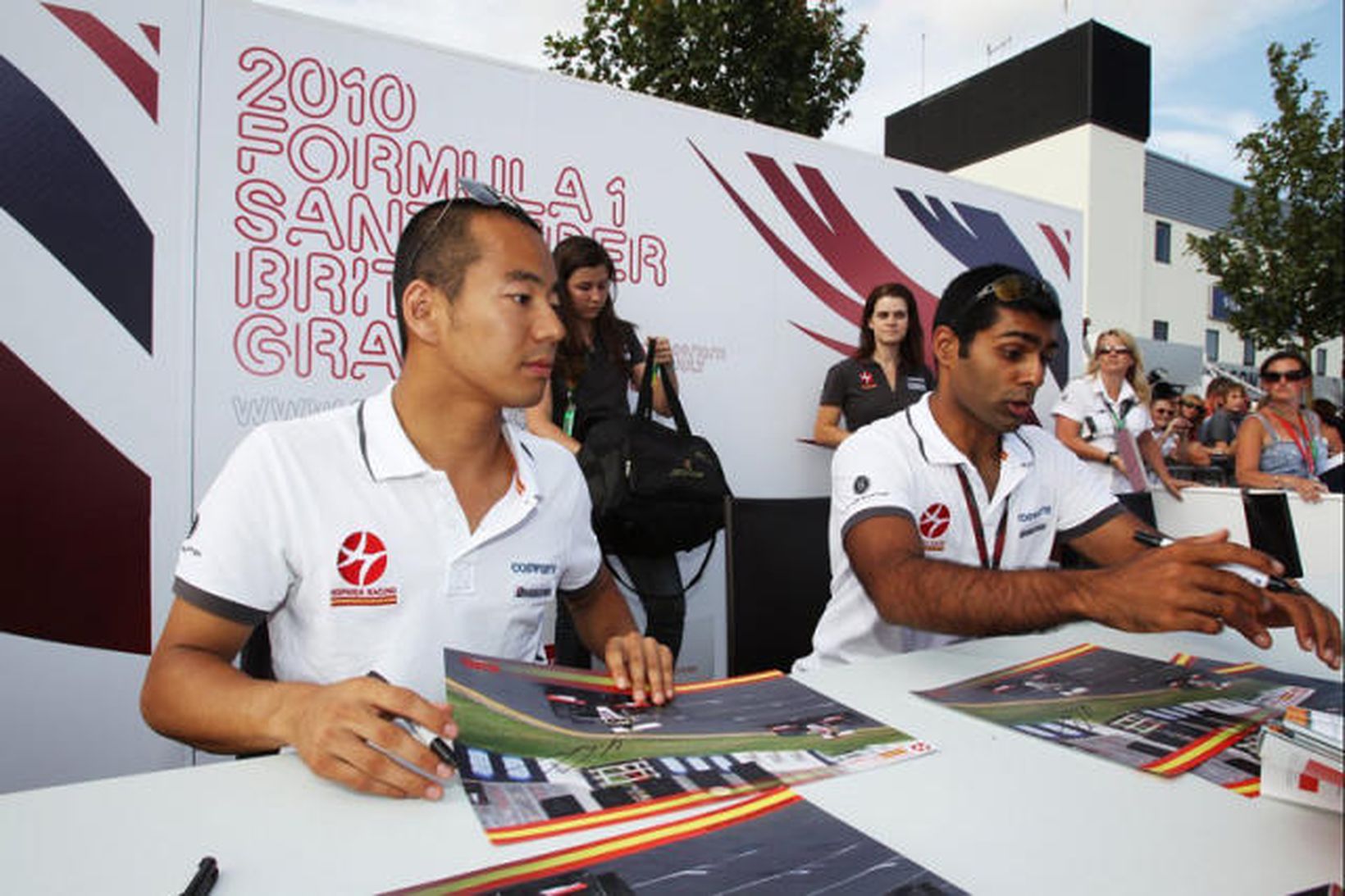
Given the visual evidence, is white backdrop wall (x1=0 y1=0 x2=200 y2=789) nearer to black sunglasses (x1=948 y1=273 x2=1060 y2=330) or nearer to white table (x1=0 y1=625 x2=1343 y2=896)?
white table (x1=0 y1=625 x2=1343 y2=896)

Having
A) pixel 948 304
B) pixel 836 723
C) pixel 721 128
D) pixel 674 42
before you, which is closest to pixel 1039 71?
pixel 674 42

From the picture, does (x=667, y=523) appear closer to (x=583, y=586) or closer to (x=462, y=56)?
(x=583, y=586)

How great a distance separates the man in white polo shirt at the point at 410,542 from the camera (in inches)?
39.7

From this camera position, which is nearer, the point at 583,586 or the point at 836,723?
the point at 836,723

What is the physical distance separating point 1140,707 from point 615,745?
2.41 feet

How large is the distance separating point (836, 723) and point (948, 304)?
1250 millimetres

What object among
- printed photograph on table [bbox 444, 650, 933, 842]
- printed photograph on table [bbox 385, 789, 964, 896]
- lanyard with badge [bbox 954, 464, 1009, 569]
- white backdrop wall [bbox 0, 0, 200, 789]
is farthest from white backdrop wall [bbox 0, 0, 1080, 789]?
printed photograph on table [bbox 385, 789, 964, 896]

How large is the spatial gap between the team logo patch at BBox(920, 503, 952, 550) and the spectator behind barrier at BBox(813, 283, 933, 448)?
1784 millimetres

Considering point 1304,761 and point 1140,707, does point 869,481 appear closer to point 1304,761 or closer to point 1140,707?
point 1140,707

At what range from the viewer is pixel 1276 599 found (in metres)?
1.04

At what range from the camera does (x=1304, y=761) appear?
819 millimetres

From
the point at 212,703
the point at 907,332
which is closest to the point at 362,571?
the point at 212,703

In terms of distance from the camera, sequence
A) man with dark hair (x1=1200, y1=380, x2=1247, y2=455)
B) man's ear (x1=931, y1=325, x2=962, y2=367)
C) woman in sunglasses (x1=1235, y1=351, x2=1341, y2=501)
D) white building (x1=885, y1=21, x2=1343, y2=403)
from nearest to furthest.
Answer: man's ear (x1=931, y1=325, x2=962, y2=367) < woman in sunglasses (x1=1235, y1=351, x2=1341, y2=501) < man with dark hair (x1=1200, y1=380, x2=1247, y2=455) < white building (x1=885, y1=21, x2=1343, y2=403)

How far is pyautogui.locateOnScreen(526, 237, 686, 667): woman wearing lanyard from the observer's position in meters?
2.73
